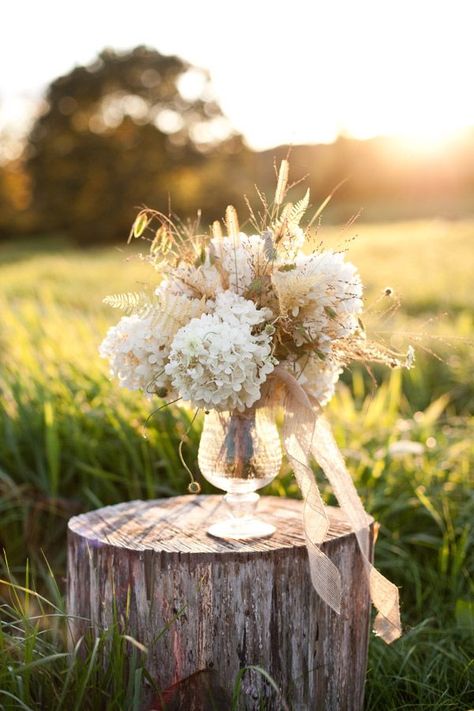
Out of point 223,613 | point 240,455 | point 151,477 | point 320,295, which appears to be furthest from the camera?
point 151,477

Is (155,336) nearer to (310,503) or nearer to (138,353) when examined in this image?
(138,353)

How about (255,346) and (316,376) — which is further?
(316,376)

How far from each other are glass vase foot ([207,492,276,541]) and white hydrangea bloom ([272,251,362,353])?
58 cm

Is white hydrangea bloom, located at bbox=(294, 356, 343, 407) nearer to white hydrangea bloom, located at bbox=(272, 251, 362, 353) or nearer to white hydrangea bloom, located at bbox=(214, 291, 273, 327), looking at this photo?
white hydrangea bloom, located at bbox=(272, 251, 362, 353)

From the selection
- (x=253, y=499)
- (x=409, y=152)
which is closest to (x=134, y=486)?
(x=253, y=499)

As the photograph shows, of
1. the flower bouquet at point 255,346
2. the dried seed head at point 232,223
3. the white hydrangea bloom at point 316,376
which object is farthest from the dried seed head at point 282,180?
the white hydrangea bloom at point 316,376

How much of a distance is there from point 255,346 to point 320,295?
251 mm

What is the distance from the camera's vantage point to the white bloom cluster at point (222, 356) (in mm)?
2426

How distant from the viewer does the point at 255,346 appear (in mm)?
2463

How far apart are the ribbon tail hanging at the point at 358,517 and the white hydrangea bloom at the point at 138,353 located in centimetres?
54

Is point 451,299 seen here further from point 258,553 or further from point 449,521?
point 258,553

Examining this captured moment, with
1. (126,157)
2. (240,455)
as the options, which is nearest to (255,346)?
(240,455)

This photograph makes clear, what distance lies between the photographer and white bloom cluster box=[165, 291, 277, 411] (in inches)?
95.5

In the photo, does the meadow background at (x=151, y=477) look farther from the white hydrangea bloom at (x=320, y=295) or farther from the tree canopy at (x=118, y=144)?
the tree canopy at (x=118, y=144)
